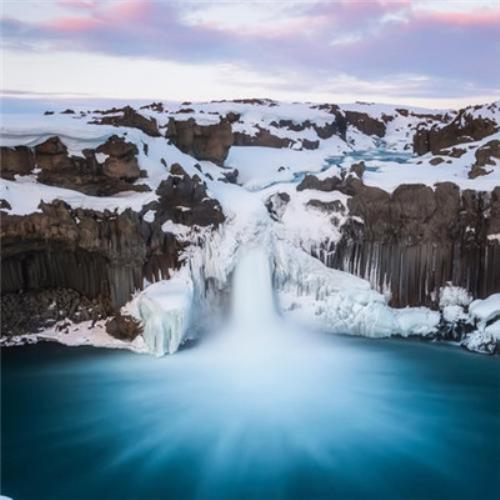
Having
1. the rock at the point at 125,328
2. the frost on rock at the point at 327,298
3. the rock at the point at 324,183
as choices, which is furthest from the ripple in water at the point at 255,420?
the rock at the point at 324,183

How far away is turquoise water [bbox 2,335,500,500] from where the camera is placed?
10.1 meters

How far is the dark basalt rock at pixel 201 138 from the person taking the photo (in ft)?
79.6

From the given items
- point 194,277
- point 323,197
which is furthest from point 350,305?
point 194,277

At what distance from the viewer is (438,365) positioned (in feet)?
49.2

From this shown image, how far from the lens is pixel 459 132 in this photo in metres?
30.5

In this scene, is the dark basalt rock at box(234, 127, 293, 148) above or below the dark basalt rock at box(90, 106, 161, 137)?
below

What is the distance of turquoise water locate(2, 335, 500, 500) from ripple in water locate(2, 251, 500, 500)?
34 mm

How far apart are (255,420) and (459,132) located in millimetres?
24112

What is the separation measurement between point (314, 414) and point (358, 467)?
192 cm

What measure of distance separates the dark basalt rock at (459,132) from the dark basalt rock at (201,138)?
1060 centimetres

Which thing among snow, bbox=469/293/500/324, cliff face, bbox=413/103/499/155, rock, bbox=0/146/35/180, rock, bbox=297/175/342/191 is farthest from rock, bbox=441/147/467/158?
rock, bbox=0/146/35/180

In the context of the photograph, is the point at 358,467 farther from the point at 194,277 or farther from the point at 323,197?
the point at 323,197

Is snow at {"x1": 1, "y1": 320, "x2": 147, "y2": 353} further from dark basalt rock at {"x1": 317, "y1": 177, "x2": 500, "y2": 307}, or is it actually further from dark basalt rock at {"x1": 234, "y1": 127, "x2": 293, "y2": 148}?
dark basalt rock at {"x1": 234, "y1": 127, "x2": 293, "y2": 148}

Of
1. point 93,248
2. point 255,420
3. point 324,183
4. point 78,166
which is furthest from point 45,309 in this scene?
point 324,183
